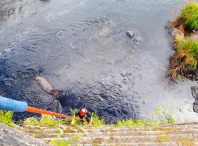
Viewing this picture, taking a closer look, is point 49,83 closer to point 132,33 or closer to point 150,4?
point 132,33

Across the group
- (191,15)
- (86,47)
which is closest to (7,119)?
(86,47)

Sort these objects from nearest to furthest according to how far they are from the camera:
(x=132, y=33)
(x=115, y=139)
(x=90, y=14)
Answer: (x=115, y=139) → (x=132, y=33) → (x=90, y=14)

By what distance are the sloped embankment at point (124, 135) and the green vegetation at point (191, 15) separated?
9.43m

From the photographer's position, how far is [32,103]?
7477 millimetres

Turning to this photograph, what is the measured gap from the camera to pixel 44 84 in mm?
8219

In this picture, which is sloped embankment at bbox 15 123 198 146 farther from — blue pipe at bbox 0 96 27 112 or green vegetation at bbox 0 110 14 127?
blue pipe at bbox 0 96 27 112

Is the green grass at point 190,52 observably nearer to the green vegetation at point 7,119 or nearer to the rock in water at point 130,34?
the rock in water at point 130,34

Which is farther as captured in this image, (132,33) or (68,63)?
(132,33)

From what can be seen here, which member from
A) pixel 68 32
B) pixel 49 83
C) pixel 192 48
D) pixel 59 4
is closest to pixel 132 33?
pixel 192 48

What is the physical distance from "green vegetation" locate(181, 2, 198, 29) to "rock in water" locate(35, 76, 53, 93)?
11451 millimetres

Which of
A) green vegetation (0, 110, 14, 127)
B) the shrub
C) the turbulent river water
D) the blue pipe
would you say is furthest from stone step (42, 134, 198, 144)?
the shrub

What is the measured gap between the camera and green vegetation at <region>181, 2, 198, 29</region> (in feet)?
33.8

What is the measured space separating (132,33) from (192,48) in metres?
4.77

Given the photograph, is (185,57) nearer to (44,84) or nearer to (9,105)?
(44,84)
